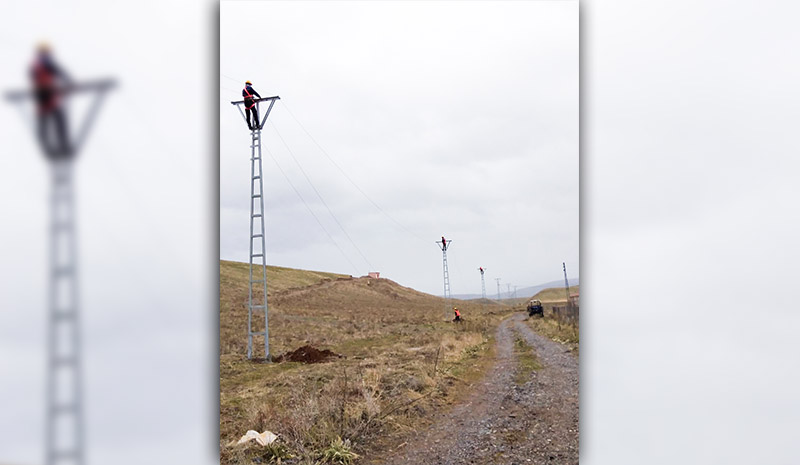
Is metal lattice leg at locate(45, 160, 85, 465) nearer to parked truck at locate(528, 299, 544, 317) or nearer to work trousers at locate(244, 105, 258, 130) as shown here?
work trousers at locate(244, 105, 258, 130)

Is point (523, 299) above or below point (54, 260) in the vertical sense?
below

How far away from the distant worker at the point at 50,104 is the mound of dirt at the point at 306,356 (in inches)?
109

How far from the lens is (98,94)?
2609 millimetres

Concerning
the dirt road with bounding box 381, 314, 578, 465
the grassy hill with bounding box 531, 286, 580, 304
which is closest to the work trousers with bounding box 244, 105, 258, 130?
the grassy hill with bounding box 531, 286, 580, 304

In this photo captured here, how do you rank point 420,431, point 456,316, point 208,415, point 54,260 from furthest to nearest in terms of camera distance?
1. point 456,316
2. point 420,431
3. point 208,415
4. point 54,260

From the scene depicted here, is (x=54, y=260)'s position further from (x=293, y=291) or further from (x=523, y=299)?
(x=523, y=299)

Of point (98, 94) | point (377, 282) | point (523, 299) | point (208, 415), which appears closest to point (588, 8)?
point (523, 299)

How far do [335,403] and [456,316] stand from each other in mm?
1726

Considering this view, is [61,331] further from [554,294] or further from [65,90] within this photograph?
[554,294]

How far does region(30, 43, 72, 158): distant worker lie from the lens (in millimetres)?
2480

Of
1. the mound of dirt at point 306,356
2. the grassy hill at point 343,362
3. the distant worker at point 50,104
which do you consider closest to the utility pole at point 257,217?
the grassy hill at point 343,362

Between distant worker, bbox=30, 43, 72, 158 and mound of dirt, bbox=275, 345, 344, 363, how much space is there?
2.78 m

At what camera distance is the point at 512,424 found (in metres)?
3.99

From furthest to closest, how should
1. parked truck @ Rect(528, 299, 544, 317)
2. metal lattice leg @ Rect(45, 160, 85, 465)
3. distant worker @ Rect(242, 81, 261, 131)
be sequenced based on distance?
1. parked truck @ Rect(528, 299, 544, 317)
2. distant worker @ Rect(242, 81, 261, 131)
3. metal lattice leg @ Rect(45, 160, 85, 465)
